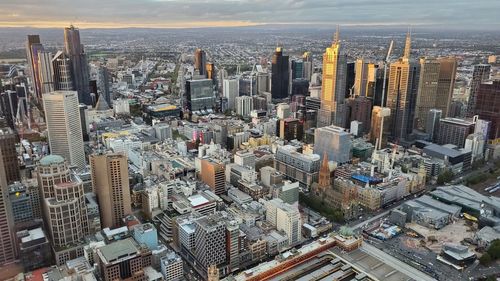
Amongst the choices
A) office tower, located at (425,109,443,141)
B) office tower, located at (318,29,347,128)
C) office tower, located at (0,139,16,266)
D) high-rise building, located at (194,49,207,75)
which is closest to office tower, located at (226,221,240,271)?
office tower, located at (0,139,16,266)

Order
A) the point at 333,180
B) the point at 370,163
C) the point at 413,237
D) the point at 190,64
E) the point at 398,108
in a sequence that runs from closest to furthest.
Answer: the point at 413,237, the point at 333,180, the point at 370,163, the point at 398,108, the point at 190,64

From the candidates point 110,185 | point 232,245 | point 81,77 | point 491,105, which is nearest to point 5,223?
point 110,185

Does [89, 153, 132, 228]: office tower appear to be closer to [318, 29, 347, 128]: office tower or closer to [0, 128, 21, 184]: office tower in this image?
[0, 128, 21, 184]: office tower

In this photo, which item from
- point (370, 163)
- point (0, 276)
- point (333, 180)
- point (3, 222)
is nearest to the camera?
point (0, 276)

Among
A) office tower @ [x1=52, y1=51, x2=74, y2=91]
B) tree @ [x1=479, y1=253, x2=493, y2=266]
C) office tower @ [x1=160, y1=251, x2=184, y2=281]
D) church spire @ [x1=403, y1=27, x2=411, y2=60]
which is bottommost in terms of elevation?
tree @ [x1=479, y1=253, x2=493, y2=266]

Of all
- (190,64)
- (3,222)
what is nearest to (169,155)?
(3,222)

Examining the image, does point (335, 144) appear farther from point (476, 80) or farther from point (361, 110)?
point (476, 80)

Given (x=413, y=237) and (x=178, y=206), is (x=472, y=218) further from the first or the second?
(x=178, y=206)
